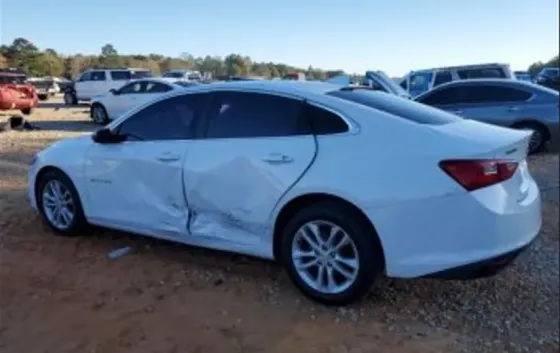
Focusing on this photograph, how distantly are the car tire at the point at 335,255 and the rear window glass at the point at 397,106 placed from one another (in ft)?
2.46

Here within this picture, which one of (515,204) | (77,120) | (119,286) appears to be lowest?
(77,120)

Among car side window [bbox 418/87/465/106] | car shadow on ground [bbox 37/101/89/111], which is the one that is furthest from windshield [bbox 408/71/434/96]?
car shadow on ground [bbox 37/101/89/111]

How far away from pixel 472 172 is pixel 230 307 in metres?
1.72

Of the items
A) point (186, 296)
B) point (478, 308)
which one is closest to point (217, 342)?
point (186, 296)

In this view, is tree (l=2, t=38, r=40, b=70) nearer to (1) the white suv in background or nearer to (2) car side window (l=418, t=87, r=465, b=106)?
(2) car side window (l=418, t=87, r=465, b=106)

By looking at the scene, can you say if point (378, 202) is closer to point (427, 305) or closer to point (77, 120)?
A: point (427, 305)

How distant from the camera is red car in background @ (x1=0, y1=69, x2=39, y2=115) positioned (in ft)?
46.7

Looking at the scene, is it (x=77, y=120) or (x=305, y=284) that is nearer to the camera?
(x=305, y=284)

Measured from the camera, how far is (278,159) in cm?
382

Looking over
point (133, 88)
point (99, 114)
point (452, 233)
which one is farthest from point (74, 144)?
point (99, 114)

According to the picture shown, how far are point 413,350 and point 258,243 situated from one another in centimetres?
129

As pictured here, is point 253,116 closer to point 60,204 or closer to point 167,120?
point 167,120

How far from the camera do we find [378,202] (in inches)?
135

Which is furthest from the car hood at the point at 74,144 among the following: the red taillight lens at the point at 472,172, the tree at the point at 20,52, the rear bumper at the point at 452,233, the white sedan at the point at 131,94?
the white sedan at the point at 131,94
